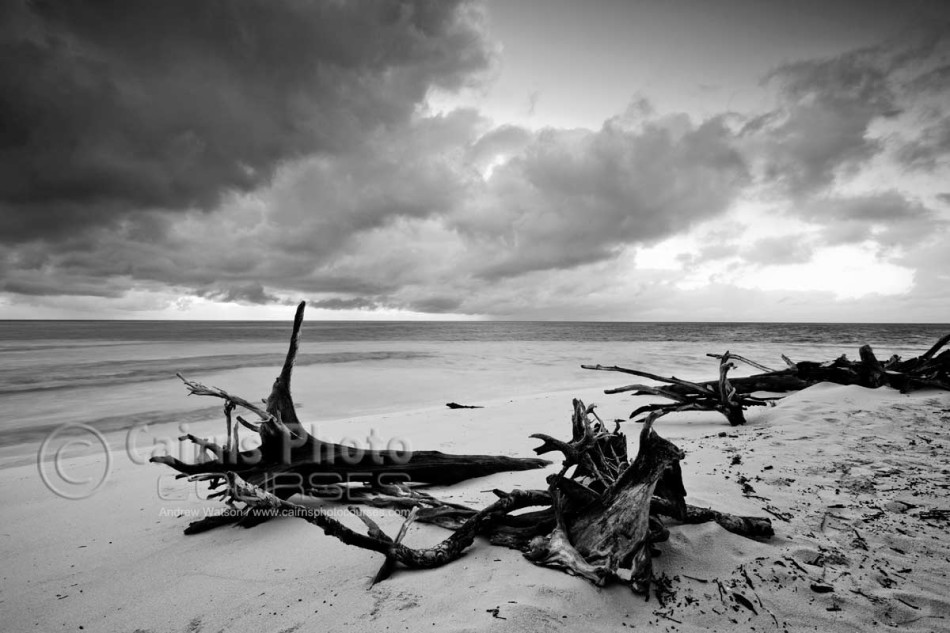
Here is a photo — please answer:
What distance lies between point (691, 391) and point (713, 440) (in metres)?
1.87

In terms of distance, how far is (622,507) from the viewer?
2576mm

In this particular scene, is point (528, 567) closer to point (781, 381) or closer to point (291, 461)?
point (291, 461)

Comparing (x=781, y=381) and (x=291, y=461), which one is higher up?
(x=291, y=461)

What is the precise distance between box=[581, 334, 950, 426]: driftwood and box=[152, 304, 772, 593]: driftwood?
3145mm

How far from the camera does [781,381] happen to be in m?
8.79

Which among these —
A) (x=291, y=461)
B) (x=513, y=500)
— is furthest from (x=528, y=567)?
(x=291, y=461)

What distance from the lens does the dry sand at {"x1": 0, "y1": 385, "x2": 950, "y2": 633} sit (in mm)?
2131

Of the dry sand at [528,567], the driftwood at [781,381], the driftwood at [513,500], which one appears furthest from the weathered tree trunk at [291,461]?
the driftwood at [781,381]

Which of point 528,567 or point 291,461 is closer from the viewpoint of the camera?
point 528,567

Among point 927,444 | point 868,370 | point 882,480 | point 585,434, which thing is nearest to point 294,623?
point 585,434

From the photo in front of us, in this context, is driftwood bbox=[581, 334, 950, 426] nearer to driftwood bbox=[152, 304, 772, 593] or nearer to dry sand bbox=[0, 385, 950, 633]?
dry sand bbox=[0, 385, 950, 633]

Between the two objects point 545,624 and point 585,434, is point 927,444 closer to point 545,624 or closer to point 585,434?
point 585,434

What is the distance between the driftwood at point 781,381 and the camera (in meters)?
6.65

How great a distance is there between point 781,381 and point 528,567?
29.0ft
